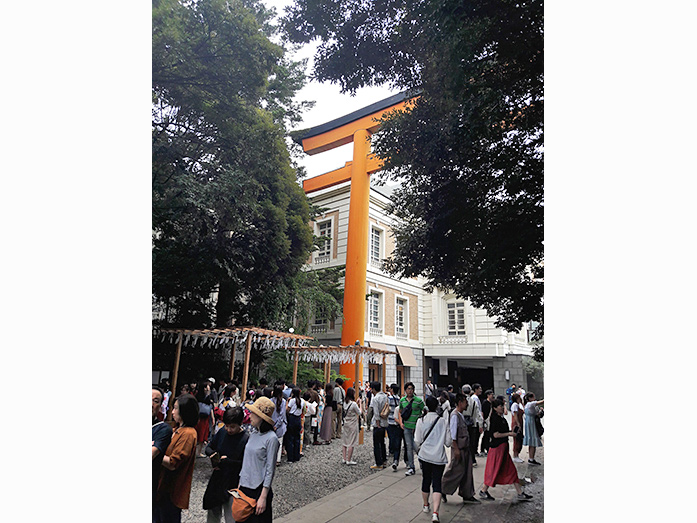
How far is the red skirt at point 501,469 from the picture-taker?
4.83 meters

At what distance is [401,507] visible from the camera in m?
4.79

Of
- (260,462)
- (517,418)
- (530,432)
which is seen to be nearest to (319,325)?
(517,418)

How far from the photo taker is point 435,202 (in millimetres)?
5227

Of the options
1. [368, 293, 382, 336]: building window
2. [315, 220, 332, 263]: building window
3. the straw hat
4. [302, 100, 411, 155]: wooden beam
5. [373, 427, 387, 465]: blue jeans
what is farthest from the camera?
[315, 220, 332, 263]: building window

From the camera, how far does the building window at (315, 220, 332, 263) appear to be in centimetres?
1097

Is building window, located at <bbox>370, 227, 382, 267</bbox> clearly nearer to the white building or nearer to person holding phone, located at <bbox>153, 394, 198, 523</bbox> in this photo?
the white building

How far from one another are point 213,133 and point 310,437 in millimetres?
6355

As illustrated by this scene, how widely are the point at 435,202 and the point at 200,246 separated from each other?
3.67m

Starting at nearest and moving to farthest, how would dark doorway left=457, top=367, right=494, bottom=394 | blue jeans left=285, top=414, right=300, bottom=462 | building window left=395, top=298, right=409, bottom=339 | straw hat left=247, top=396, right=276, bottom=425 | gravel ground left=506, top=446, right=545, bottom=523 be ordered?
straw hat left=247, top=396, right=276, bottom=425 → gravel ground left=506, top=446, right=545, bottom=523 → blue jeans left=285, top=414, right=300, bottom=462 → dark doorway left=457, top=367, right=494, bottom=394 → building window left=395, top=298, right=409, bottom=339

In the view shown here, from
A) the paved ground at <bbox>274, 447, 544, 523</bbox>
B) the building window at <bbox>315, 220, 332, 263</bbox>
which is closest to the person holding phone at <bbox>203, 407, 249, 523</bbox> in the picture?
the paved ground at <bbox>274, 447, 544, 523</bbox>

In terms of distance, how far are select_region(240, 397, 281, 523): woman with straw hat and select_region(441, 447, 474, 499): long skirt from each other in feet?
8.58

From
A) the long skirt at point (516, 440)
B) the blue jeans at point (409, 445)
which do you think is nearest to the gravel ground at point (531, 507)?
the long skirt at point (516, 440)
